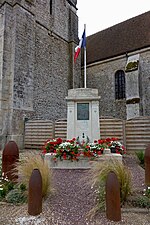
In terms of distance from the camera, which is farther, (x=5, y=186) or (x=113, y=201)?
(x=5, y=186)

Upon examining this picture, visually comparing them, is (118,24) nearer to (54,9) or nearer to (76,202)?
(54,9)

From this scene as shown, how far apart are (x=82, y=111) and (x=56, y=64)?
10471 mm

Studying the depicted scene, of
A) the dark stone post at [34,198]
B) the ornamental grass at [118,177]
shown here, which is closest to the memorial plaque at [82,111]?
the ornamental grass at [118,177]

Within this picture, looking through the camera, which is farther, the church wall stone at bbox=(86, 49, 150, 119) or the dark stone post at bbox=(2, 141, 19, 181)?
the church wall stone at bbox=(86, 49, 150, 119)

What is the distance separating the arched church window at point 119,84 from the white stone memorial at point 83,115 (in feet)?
33.1

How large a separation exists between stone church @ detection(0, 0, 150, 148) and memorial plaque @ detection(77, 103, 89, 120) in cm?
610

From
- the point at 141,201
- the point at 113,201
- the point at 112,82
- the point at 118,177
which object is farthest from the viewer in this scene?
the point at 112,82

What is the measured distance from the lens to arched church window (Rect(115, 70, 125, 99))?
16.5 m

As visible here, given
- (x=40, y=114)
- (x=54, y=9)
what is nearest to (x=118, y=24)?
(x=54, y=9)

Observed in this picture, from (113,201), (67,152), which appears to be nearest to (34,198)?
(113,201)

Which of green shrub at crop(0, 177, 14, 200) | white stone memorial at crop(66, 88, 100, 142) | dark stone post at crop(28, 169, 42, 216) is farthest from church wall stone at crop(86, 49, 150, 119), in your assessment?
dark stone post at crop(28, 169, 42, 216)

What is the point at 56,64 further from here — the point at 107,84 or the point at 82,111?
the point at 82,111

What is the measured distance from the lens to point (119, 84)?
1677 centimetres

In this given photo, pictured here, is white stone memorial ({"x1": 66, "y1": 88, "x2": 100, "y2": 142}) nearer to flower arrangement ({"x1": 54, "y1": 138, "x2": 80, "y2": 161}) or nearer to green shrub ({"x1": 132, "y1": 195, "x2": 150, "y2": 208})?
flower arrangement ({"x1": 54, "y1": 138, "x2": 80, "y2": 161})
